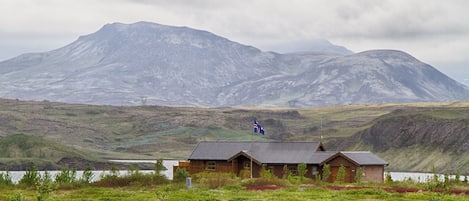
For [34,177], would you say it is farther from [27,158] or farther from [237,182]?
[27,158]

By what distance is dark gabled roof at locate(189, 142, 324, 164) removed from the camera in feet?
306

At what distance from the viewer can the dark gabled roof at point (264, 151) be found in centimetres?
9338

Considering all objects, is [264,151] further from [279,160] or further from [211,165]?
[211,165]

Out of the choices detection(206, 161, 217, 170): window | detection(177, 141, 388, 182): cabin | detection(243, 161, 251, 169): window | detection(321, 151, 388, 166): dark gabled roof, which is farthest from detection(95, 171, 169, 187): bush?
detection(321, 151, 388, 166): dark gabled roof

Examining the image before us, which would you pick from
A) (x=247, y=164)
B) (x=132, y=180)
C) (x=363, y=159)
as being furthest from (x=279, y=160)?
(x=132, y=180)

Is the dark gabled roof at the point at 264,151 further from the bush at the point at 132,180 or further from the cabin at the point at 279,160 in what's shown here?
the bush at the point at 132,180

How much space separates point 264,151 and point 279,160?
363 centimetres

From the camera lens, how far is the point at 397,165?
19912 cm

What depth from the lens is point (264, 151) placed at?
96.2 m

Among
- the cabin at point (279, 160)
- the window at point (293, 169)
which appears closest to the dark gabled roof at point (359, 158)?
the cabin at point (279, 160)

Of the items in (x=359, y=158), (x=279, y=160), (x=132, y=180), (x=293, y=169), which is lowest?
(x=132, y=180)

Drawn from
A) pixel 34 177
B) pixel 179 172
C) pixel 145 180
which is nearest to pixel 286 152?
pixel 179 172

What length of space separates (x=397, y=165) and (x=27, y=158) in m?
91.2

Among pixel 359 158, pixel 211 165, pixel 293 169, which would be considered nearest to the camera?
pixel 293 169
